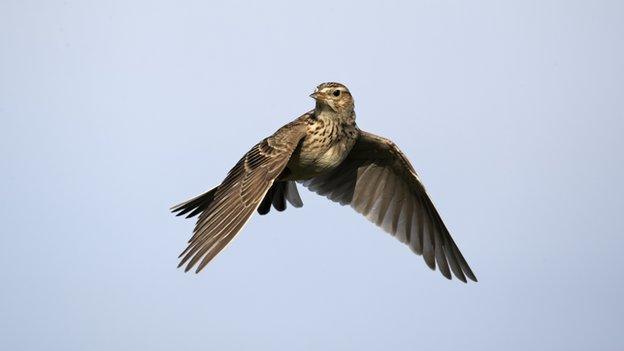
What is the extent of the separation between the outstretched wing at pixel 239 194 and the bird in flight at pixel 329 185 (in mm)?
10

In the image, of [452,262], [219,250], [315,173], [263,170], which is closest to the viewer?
[219,250]

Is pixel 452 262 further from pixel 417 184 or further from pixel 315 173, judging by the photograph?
pixel 315 173

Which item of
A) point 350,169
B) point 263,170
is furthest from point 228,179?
point 350,169

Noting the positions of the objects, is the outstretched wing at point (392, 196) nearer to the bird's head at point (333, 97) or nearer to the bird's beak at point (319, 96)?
the bird's head at point (333, 97)

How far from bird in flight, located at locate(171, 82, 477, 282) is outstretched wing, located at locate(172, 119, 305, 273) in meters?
0.01

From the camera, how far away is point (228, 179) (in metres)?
11.0

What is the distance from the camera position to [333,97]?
1138cm

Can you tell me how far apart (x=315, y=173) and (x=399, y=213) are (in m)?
1.83

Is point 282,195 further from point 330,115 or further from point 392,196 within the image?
point 330,115

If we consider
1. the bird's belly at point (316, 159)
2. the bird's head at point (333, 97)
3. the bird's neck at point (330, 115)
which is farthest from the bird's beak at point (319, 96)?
the bird's belly at point (316, 159)

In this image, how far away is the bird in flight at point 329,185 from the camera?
1004 centimetres

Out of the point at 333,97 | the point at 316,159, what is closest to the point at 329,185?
the point at 316,159

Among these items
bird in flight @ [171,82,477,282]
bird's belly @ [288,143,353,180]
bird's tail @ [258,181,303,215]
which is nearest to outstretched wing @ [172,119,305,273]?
bird in flight @ [171,82,477,282]

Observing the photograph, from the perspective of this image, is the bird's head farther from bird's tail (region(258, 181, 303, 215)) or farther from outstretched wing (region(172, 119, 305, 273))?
bird's tail (region(258, 181, 303, 215))
